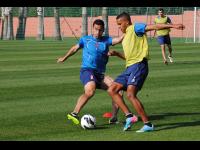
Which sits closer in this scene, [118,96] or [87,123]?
[87,123]

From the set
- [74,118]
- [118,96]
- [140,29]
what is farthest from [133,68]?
[74,118]

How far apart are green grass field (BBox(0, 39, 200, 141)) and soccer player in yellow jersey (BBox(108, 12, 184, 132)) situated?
36 cm

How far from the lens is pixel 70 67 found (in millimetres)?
23266

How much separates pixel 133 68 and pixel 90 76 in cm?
106

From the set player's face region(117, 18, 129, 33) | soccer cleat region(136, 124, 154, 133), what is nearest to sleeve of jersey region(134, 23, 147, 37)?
player's face region(117, 18, 129, 33)

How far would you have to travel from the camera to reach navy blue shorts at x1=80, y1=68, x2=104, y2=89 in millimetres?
11547

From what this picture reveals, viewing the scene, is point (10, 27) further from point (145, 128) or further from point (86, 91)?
point (145, 128)

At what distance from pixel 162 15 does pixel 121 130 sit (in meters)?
14.5

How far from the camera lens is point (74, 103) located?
45.4 feet

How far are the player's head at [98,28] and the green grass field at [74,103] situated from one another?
5.10ft

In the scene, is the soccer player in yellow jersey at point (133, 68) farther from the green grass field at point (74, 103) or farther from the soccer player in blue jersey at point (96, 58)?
the soccer player in blue jersey at point (96, 58)

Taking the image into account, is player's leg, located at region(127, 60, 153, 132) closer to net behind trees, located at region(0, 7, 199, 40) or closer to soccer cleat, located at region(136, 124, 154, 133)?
soccer cleat, located at region(136, 124, 154, 133)
